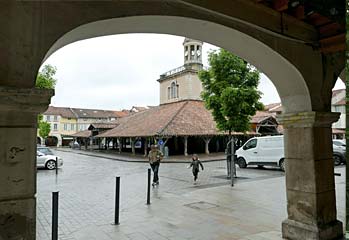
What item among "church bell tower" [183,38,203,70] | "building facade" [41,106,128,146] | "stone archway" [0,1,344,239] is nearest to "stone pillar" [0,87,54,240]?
"stone archway" [0,1,344,239]

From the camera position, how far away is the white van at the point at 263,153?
1590cm

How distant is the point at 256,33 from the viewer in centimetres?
413

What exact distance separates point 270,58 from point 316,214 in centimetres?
238

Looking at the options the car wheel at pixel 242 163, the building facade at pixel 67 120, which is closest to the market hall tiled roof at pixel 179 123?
the car wheel at pixel 242 163

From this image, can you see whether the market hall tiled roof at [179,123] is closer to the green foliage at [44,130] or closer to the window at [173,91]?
the window at [173,91]

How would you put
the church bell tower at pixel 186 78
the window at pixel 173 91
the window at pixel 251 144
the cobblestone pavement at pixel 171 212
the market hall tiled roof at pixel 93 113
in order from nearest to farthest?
the cobblestone pavement at pixel 171 212 → the window at pixel 251 144 → the church bell tower at pixel 186 78 → the window at pixel 173 91 → the market hall tiled roof at pixel 93 113

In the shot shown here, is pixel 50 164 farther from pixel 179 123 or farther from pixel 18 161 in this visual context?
pixel 18 161

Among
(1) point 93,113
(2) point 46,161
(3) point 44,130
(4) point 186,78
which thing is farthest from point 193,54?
(1) point 93,113

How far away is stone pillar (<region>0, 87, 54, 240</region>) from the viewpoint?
264cm

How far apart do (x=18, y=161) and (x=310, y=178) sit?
3966mm

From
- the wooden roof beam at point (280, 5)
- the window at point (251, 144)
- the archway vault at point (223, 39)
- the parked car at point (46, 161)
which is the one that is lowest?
the parked car at point (46, 161)

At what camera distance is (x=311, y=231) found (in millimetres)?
4664

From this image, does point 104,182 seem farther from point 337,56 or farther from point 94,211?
point 337,56

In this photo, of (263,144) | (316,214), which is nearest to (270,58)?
(316,214)
